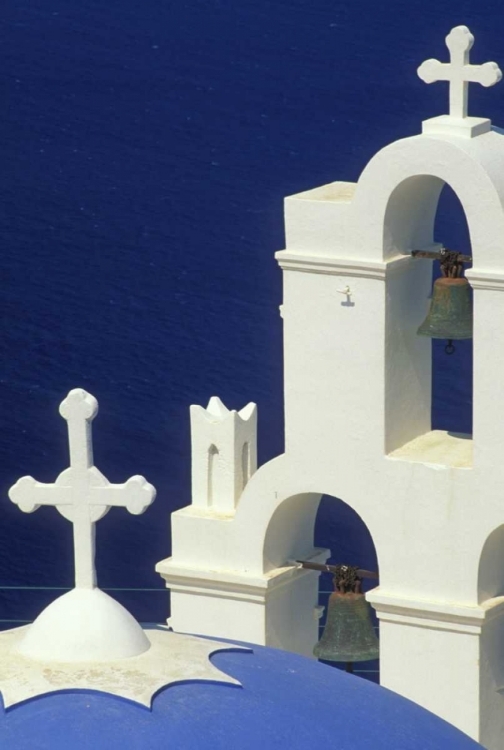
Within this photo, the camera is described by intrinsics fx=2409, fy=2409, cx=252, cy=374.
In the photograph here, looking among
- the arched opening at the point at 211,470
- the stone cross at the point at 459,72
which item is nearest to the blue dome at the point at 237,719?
the arched opening at the point at 211,470

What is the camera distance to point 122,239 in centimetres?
4275

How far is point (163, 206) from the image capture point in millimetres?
43531

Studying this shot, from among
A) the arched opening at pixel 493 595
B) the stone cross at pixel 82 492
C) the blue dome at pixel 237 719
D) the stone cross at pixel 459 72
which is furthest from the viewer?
the arched opening at pixel 493 595

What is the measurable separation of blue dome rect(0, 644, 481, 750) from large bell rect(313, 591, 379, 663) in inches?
149

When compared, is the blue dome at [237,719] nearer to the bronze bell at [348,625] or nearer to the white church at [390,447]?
the white church at [390,447]

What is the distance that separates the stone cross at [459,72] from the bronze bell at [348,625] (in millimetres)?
3059

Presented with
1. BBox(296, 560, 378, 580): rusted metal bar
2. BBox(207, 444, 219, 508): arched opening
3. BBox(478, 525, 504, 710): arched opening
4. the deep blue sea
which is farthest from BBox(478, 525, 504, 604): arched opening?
the deep blue sea

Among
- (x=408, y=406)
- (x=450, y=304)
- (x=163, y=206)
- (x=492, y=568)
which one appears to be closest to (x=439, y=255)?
(x=450, y=304)

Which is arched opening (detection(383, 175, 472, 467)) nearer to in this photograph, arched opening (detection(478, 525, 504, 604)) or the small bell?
the small bell

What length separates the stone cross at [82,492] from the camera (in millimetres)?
11656

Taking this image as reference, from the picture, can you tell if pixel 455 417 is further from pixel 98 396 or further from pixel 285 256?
pixel 285 256

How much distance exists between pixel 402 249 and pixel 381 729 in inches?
177

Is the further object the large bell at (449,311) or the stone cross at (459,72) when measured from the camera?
the large bell at (449,311)

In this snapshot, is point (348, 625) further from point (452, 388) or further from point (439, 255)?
point (452, 388)
